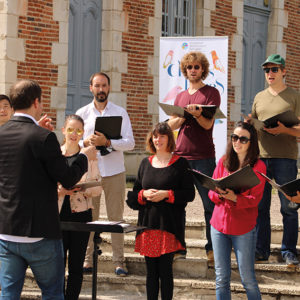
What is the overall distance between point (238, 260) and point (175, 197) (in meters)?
0.71

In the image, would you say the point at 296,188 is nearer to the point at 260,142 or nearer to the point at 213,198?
the point at 213,198

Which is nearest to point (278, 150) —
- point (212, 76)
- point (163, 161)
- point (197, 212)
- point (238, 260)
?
point (163, 161)

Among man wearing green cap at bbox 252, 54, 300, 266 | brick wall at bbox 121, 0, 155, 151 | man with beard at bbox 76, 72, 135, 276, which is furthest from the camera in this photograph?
A: brick wall at bbox 121, 0, 155, 151

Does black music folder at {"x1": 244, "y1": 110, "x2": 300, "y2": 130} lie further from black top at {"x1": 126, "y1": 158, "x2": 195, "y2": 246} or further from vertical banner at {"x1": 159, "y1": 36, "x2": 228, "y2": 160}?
vertical banner at {"x1": 159, "y1": 36, "x2": 228, "y2": 160}

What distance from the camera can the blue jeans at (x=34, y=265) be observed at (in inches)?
165

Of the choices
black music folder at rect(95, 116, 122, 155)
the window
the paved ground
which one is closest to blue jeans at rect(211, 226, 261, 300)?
black music folder at rect(95, 116, 122, 155)

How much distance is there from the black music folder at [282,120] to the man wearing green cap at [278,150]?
5.4 inches

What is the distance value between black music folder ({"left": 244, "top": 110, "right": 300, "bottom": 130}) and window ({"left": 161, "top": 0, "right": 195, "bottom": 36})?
770 cm

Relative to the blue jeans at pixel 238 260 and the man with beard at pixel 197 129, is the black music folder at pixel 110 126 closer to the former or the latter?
the man with beard at pixel 197 129

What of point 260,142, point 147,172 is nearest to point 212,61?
point 260,142

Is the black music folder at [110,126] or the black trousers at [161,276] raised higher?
the black music folder at [110,126]

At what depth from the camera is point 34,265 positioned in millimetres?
4203

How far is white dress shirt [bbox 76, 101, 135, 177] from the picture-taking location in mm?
6473

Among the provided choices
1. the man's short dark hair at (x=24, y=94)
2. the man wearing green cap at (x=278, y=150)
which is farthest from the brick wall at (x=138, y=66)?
the man's short dark hair at (x=24, y=94)
